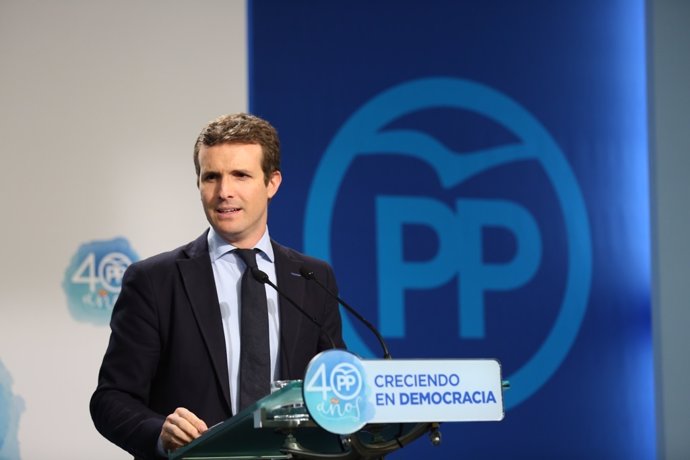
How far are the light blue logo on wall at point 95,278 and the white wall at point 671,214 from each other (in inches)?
107

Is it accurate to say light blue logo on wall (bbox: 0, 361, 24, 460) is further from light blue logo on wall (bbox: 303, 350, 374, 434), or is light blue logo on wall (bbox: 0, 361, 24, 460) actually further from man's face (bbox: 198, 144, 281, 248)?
light blue logo on wall (bbox: 303, 350, 374, 434)

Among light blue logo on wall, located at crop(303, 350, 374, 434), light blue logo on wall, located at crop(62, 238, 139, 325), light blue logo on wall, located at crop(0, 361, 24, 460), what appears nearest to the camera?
light blue logo on wall, located at crop(303, 350, 374, 434)

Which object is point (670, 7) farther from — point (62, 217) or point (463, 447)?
point (62, 217)

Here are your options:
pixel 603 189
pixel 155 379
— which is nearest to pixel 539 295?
pixel 603 189

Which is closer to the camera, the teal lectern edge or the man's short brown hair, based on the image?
the teal lectern edge

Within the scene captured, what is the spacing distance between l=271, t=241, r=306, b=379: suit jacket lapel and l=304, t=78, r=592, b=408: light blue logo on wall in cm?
232

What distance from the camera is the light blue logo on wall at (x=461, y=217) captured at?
16.1 ft

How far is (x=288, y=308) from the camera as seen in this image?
2428mm

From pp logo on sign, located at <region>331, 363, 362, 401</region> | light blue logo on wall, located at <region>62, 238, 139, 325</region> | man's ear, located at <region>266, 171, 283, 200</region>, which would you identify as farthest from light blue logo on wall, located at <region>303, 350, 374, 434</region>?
light blue logo on wall, located at <region>62, 238, 139, 325</region>

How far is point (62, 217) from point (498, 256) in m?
2.11

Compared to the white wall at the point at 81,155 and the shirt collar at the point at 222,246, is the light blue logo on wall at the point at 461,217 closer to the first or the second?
the white wall at the point at 81,155

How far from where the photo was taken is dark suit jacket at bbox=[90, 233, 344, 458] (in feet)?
7.61

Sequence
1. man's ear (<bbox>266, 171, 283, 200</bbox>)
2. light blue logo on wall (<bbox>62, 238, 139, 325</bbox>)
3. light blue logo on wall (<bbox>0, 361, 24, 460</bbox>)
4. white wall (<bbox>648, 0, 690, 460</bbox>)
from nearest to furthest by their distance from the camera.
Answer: man's ear (<bbox>266, 171, 283, 200</bbox>) → light blue logo on wall (<bbox>0, 361, 24, 460</bbox>) → light blue logo on wall (<bbox>62, 238, 139, 325</bbox>) → white wall (<bbox>648, 0, 690, 460</bbox>)

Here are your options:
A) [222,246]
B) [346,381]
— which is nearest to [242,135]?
[222,246]
